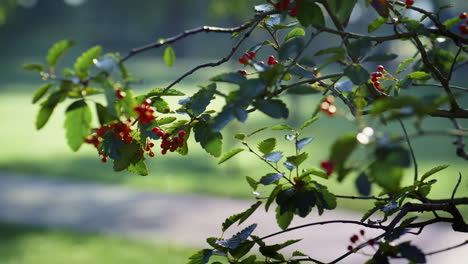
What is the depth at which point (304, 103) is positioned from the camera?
19906 millimetres

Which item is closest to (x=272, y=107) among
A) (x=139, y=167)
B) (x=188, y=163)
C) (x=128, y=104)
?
(x=128, y=104)

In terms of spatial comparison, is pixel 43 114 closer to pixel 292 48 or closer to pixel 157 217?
pixel 292 48

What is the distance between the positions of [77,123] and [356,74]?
587mm

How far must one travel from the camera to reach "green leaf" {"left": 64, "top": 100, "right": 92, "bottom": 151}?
1.23m

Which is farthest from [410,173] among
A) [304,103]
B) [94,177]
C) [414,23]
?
[304,103]

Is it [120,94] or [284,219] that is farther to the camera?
[284,219]

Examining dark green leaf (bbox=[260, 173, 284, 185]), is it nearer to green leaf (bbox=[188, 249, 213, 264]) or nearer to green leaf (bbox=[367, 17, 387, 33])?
green leaf (bbox=[188, 249, 213, 264])

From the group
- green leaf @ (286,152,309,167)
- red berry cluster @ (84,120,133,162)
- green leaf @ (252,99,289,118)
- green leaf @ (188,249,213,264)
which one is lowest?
green leaf @ (188,249,213,264)

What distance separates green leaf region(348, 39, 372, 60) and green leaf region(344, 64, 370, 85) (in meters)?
0.03

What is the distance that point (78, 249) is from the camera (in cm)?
552

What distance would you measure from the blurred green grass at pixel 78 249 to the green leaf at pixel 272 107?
401 centimetres

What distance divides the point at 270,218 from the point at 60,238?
218 cm

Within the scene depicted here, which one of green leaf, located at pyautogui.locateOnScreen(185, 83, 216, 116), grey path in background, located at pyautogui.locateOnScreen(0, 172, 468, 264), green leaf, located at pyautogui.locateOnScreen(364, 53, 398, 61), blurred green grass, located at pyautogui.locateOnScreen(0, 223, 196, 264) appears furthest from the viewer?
grey path in background, located at pyautogui.locateOnScreen(0, 172, 468, 264)

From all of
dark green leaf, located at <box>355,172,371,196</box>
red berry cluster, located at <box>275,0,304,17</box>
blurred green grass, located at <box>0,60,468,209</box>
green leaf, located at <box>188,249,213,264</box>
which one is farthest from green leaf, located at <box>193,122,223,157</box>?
blurred green grass, located at <box>0,60,468,209</box>
